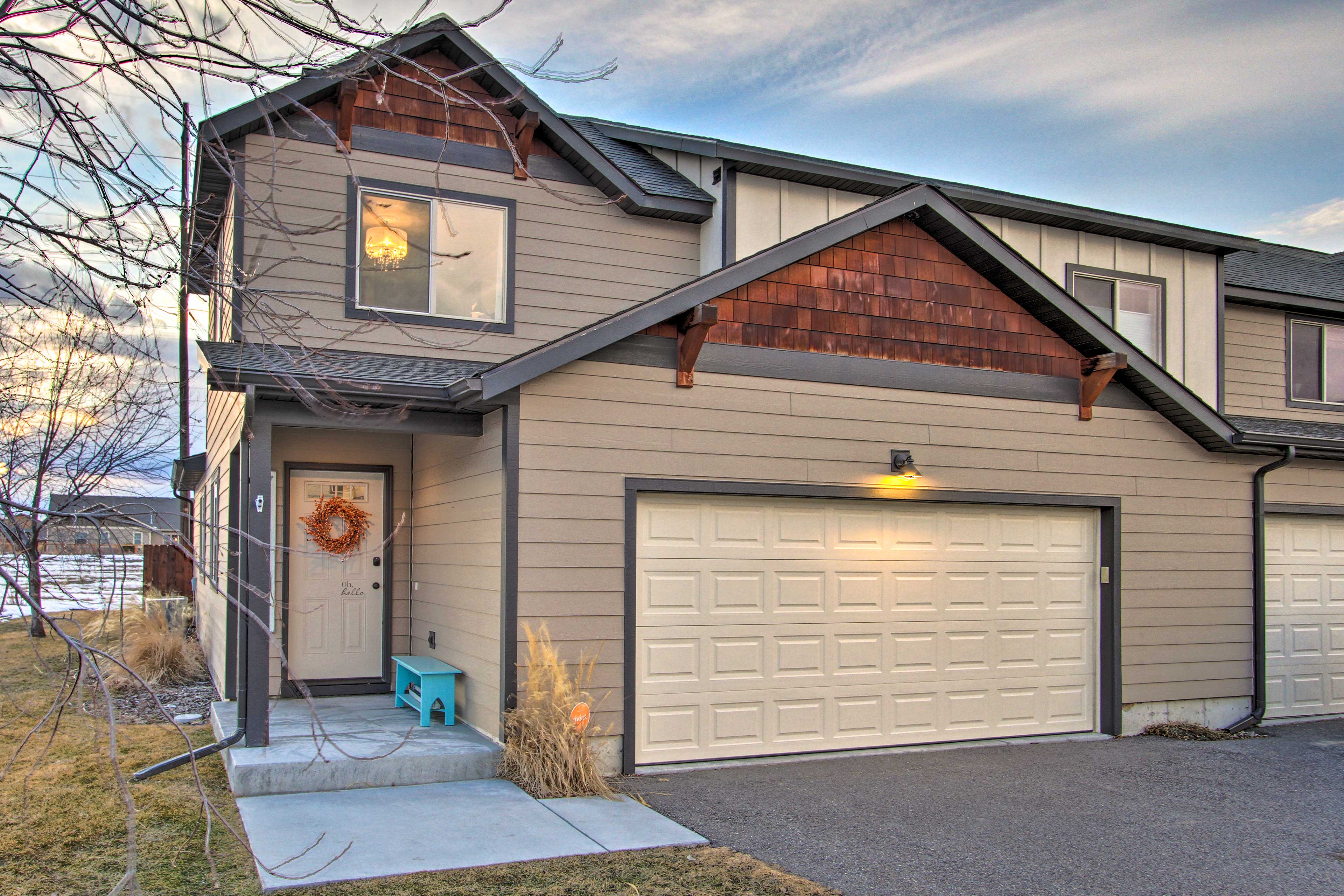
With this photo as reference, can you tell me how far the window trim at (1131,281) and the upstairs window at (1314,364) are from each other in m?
2.25

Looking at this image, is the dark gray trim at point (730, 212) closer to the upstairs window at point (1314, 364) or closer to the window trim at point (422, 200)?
the window trim at point (422, 200)

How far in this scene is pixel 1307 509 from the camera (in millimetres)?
10773

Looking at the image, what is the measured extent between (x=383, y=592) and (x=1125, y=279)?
936cm

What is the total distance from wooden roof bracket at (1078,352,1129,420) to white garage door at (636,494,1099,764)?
1.00 meters

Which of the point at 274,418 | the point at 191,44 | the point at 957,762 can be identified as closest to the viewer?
the point at 191,44

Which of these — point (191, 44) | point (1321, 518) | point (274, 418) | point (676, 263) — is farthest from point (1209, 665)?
point (191, 44)

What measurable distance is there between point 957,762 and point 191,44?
→ 738cm

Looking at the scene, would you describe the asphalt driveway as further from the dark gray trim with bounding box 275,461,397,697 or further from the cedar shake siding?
the dark gray trim with bounding box 275,461,397,697

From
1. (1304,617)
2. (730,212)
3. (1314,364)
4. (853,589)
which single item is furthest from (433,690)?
(1314,364)

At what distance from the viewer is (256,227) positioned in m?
9.16

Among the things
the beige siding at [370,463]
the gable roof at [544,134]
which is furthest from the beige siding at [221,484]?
the gable roof at [544,134]

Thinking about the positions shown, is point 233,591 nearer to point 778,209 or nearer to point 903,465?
point 903,465

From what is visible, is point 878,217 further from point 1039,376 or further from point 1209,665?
point 1209,665

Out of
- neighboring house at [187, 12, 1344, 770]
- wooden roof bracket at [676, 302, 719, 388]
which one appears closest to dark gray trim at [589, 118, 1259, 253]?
neighboring house at [187, 12, 1344, 770]
